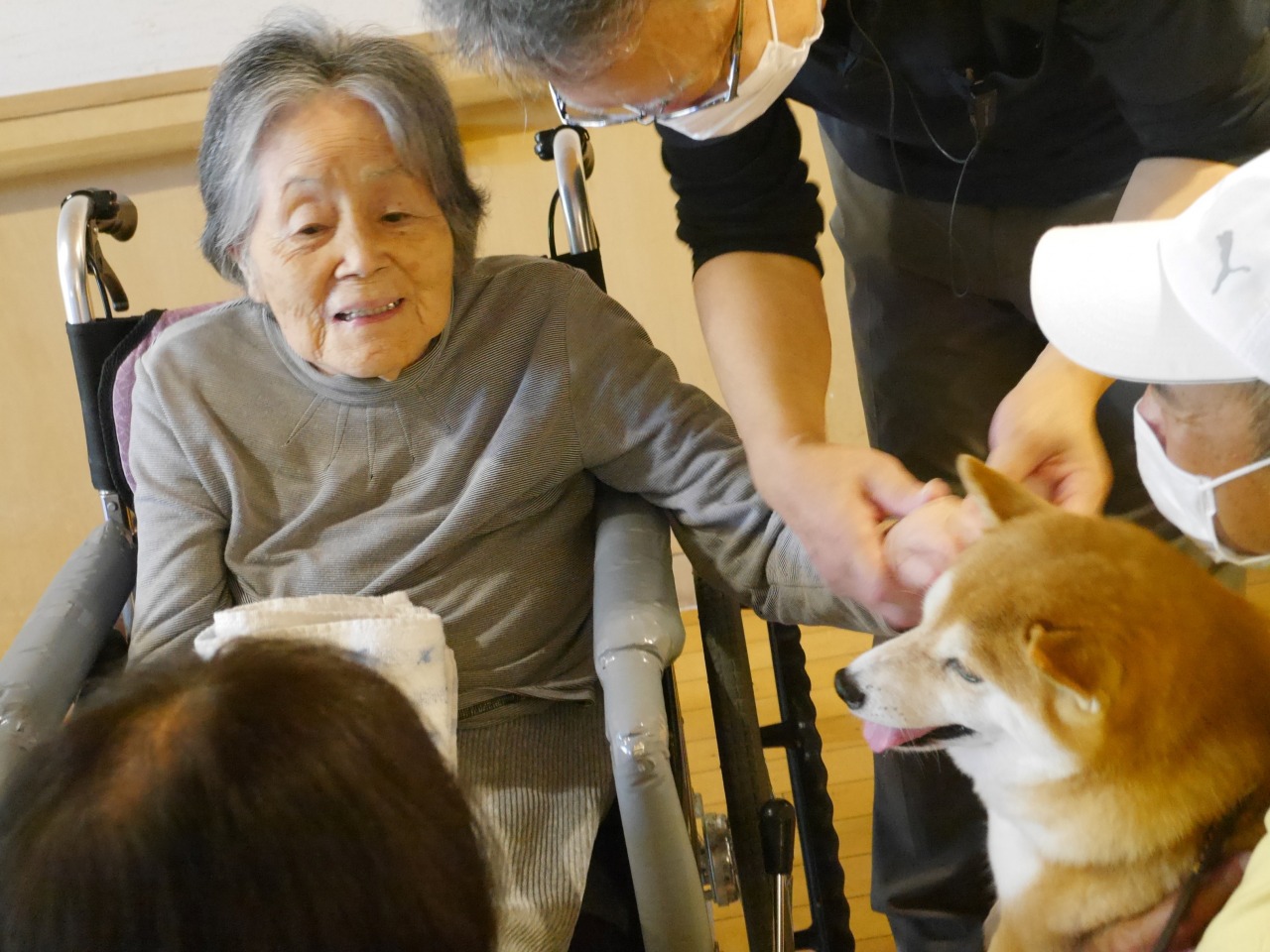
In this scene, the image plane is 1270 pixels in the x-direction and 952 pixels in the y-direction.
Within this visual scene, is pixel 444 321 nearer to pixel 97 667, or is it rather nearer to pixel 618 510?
pixel 618 510

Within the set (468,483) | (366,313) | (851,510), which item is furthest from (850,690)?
(366,313)

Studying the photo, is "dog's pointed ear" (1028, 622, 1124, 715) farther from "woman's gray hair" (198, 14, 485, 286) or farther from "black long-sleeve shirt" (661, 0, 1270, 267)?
"woman's gray hair" (198, 14, 485, 286)

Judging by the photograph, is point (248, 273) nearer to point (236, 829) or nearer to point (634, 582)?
point (634, 582)

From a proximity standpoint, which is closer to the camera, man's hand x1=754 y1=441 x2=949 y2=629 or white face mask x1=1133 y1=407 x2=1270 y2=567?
white face mask x1=1133 y1=407 x2=1270 y2=567

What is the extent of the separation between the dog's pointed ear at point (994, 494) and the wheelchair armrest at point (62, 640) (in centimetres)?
73

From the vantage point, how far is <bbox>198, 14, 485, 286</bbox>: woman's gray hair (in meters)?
1.17

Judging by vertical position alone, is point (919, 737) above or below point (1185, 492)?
below

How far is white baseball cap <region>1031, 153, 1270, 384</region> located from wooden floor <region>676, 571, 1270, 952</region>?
1.18 metres

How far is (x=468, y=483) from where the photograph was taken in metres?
1.20

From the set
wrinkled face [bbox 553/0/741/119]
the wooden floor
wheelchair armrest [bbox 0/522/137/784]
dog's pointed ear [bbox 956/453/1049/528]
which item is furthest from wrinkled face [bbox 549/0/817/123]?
the wooden floor

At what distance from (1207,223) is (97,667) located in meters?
1.16

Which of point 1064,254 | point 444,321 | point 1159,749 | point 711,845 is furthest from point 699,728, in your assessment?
point 1064,254

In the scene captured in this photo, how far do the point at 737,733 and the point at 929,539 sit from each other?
13.5 inches

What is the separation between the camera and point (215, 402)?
4.08ft
